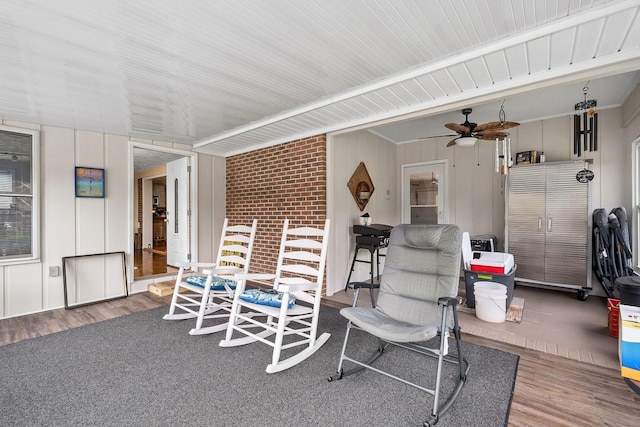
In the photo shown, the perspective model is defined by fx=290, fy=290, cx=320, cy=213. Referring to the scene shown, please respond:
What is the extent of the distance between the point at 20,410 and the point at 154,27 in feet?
8.39

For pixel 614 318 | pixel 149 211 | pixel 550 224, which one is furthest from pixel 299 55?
pixel 149 211

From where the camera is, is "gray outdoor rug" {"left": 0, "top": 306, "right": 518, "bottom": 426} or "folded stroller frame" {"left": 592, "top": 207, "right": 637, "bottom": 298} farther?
"folded stroller frame" {"left": 592, "top": 207, "right": 637, "bottom": 298}

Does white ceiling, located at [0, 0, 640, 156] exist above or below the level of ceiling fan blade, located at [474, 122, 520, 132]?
above

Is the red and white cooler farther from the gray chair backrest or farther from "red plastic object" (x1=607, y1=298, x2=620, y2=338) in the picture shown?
the gray chair backrest

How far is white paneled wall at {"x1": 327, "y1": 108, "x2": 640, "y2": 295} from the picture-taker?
4062mm

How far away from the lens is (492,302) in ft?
10.3

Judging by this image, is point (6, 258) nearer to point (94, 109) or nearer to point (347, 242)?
point (94, 109)

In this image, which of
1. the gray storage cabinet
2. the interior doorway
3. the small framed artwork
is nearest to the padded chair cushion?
the gray storage cabinet

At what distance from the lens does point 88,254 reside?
4.04 metres

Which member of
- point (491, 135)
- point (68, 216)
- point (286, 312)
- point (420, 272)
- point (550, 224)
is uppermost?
point (491, 135)

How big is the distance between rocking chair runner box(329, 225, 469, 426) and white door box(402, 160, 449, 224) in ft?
11.1

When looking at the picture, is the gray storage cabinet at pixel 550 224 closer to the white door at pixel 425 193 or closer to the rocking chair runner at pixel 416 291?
the white door at pixel 425 193

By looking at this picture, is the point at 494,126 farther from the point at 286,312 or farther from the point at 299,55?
the point at 286,312

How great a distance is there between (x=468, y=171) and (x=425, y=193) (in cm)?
88
